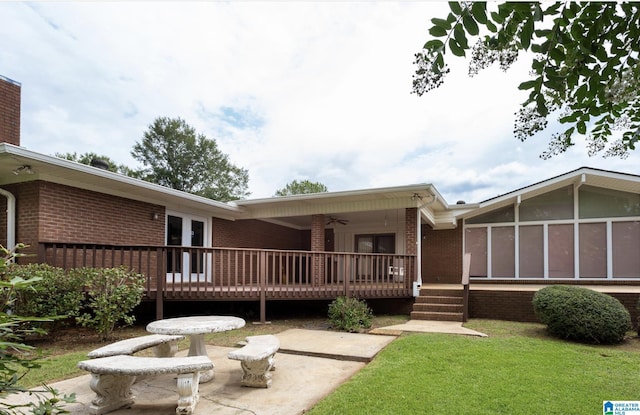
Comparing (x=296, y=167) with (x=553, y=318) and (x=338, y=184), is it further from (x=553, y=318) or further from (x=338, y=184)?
(x=553, y=318)

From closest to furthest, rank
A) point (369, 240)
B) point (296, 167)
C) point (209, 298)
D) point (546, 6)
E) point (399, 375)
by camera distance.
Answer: point (546, 6) → point (399, 375) → point (209, 298) → point (369, 240) → point (296, 167)

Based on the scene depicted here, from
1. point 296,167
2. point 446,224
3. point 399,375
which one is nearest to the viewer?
point 399,375

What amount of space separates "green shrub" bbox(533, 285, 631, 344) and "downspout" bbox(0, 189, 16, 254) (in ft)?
34.9

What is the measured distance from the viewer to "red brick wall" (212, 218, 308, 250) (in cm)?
1245

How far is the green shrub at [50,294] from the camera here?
620cm

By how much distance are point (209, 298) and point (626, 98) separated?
7741mm

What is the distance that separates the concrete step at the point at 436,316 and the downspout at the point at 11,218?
8.92m

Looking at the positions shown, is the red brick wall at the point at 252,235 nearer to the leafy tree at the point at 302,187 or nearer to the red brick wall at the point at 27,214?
the red brick wall at the point at 27,214

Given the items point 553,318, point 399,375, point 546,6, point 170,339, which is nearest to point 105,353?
point 170,339

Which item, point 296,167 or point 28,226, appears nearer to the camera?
point 28,226

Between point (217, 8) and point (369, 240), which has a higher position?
point (217, 8)

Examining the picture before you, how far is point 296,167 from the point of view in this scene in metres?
42.8

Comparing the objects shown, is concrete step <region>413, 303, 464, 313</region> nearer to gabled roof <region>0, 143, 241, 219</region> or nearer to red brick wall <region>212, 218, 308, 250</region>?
gabled roof <region>0, 143, 241, 219</region>

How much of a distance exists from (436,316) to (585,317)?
311 centimetres
